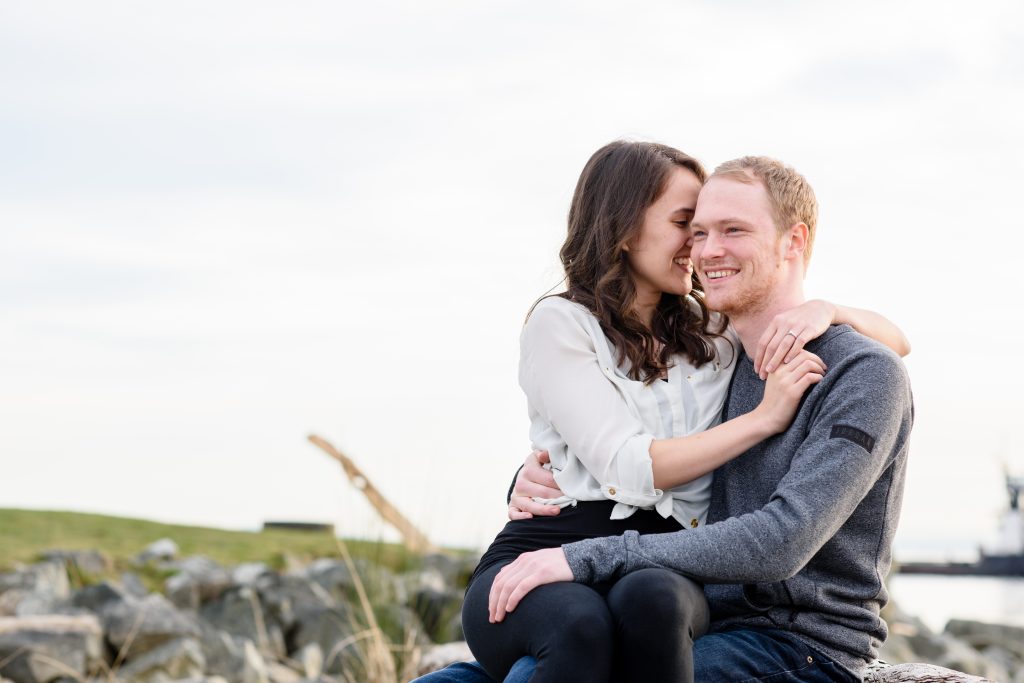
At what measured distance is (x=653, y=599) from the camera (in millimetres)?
2186

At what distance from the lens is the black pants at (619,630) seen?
7.14 ft

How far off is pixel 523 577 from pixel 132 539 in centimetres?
786

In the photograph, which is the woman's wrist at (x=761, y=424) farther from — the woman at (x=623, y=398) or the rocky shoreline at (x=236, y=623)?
the rocky shoreline at (x=236, y=623)

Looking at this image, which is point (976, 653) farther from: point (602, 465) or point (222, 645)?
point (602, 465)

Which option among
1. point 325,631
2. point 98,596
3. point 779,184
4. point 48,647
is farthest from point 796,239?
point 98,596

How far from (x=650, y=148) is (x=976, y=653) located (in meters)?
7.55

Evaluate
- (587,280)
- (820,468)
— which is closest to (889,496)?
(820,468)

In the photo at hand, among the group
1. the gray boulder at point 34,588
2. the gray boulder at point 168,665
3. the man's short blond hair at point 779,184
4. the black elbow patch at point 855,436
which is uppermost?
the man's short blond hair at point 779,184

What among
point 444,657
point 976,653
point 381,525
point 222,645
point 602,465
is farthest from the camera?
point 976,653

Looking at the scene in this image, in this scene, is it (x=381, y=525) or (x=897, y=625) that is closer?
(x=381, y=525)

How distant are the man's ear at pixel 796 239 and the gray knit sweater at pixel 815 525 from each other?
199 mm

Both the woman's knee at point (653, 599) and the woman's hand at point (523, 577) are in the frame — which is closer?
the woman's knee at point (653, 599)

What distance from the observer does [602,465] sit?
2.51m

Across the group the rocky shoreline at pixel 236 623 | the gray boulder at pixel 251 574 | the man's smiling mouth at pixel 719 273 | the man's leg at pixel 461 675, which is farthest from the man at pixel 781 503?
the gray boulder at pixel 251 574
